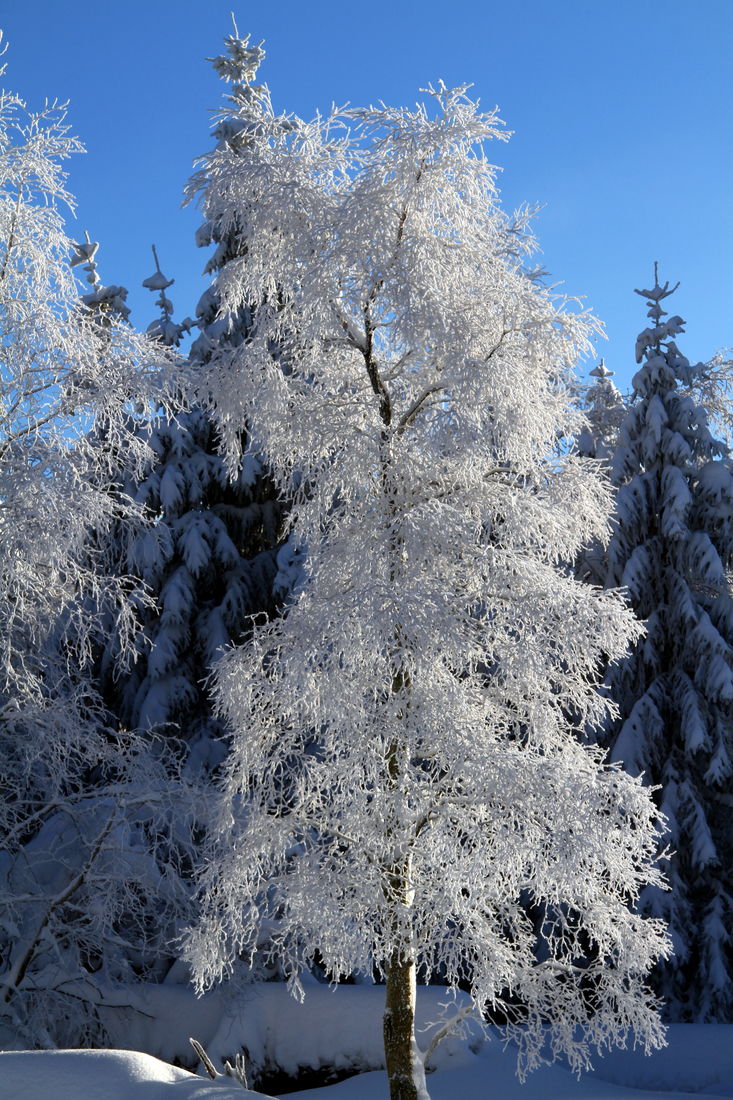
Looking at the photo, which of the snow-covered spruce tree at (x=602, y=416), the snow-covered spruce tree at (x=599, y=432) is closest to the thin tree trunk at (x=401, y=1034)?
the snow-covered spruce tree at (x=599, y=432)

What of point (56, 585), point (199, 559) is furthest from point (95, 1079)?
point (199, 559)

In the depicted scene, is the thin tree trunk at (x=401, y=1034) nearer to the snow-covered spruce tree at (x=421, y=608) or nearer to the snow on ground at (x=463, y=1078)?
the snow-covered spruce tree at (x=421, y=608)

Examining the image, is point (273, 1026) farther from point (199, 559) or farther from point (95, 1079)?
point (199, 559)

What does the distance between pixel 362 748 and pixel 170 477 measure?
11119 millimetres

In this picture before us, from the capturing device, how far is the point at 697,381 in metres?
17.0

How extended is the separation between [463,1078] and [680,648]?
27.0ft

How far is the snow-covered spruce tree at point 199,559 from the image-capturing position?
15977 mm

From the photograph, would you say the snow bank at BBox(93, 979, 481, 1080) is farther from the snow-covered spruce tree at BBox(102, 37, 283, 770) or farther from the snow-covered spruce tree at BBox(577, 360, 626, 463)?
the snow-covered spruce tree at BBox(577, 360, 626, 463)

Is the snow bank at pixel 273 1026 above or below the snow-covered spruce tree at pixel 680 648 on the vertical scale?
below

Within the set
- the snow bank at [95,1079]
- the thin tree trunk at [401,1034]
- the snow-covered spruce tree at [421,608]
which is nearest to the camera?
the snow bank at [95,1079]

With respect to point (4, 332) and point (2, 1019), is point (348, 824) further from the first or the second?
point (2, 1019)

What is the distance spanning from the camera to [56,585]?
8320mm

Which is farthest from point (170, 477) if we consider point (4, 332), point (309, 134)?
point (309, 134)

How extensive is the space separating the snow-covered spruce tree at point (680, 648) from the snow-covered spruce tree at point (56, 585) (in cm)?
775
